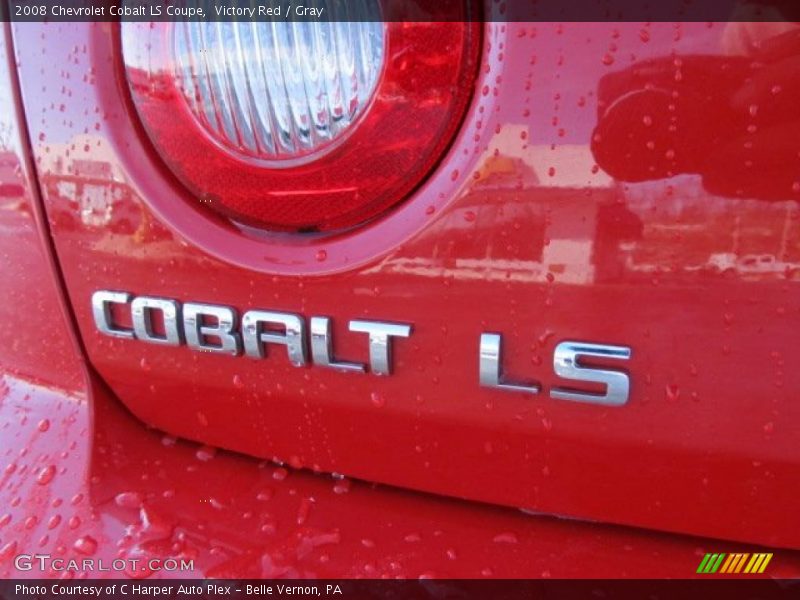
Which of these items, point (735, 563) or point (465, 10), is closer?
point (465, 10)

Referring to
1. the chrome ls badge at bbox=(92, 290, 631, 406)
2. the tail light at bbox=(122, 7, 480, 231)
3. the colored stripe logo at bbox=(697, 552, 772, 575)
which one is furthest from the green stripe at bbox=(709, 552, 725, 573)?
Answer: the tail light at bbox=(122, 7, 480, 231)

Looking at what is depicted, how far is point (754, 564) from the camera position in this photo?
0.80m

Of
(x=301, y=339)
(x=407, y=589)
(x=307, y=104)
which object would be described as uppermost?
(x=307, y=104)

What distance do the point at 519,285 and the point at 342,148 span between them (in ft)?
0.77

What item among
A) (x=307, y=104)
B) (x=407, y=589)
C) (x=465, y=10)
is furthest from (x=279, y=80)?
(x=407, y=589)

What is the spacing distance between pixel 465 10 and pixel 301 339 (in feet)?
1.34

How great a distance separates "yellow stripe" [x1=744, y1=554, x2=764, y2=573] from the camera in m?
0.80

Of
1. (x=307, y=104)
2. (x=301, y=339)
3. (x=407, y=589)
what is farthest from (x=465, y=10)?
(x=407, y=589)

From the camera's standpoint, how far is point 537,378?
2.51ft

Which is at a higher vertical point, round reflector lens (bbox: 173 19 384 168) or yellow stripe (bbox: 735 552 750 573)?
round reflector lens (bbox: 173 19 384 168)

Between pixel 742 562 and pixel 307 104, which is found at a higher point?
pixel 307 104

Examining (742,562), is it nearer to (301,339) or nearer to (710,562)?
(710,562)

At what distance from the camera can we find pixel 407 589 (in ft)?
2.68

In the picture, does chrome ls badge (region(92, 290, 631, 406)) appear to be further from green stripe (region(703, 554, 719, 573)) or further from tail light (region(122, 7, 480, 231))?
green stripe (region(703, 554, 719, 573))
